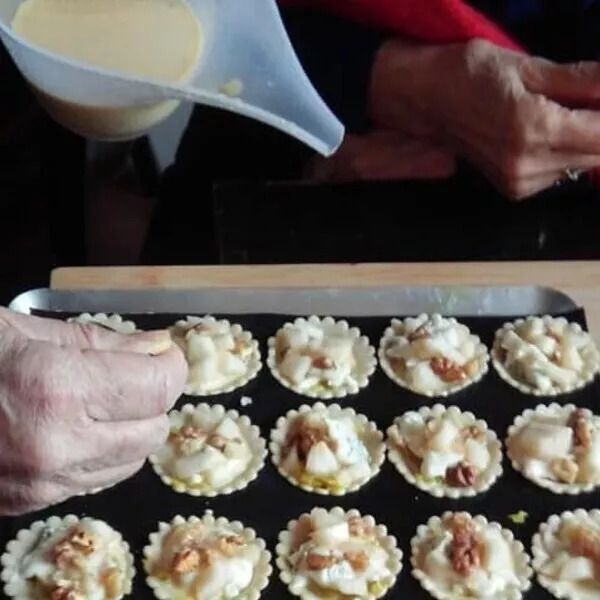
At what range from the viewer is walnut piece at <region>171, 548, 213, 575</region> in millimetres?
1114

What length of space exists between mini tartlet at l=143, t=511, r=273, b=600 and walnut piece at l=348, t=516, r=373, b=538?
2.9 inches

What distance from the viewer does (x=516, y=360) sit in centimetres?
131

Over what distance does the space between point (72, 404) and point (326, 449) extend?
0.34 meters

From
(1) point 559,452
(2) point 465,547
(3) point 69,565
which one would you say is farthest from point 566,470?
(3) point 69,565

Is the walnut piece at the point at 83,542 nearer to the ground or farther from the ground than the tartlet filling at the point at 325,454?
farther from the ground

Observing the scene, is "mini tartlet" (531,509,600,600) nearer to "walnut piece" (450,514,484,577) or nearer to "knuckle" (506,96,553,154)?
"walnut piece" (450,514,484,577)

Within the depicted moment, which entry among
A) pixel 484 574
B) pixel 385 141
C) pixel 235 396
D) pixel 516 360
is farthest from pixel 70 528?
pixel 385 141

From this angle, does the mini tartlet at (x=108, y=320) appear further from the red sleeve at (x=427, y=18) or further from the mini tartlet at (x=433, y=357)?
the red sleeve at (x=427, y=18)

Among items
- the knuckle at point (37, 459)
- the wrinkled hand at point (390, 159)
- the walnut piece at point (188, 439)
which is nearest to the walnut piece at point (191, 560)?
the walnut piece at point (188, 439)

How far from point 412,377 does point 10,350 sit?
48 centimetres

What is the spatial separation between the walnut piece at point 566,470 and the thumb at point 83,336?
1.31ft

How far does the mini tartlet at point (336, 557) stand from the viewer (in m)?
1.12

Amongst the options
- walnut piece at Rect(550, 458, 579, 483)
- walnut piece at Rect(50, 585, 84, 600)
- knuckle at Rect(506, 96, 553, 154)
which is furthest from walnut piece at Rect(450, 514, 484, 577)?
knuckle at Rect(506, 96, 553, 154)

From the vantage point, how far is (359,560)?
1132 millimetres
